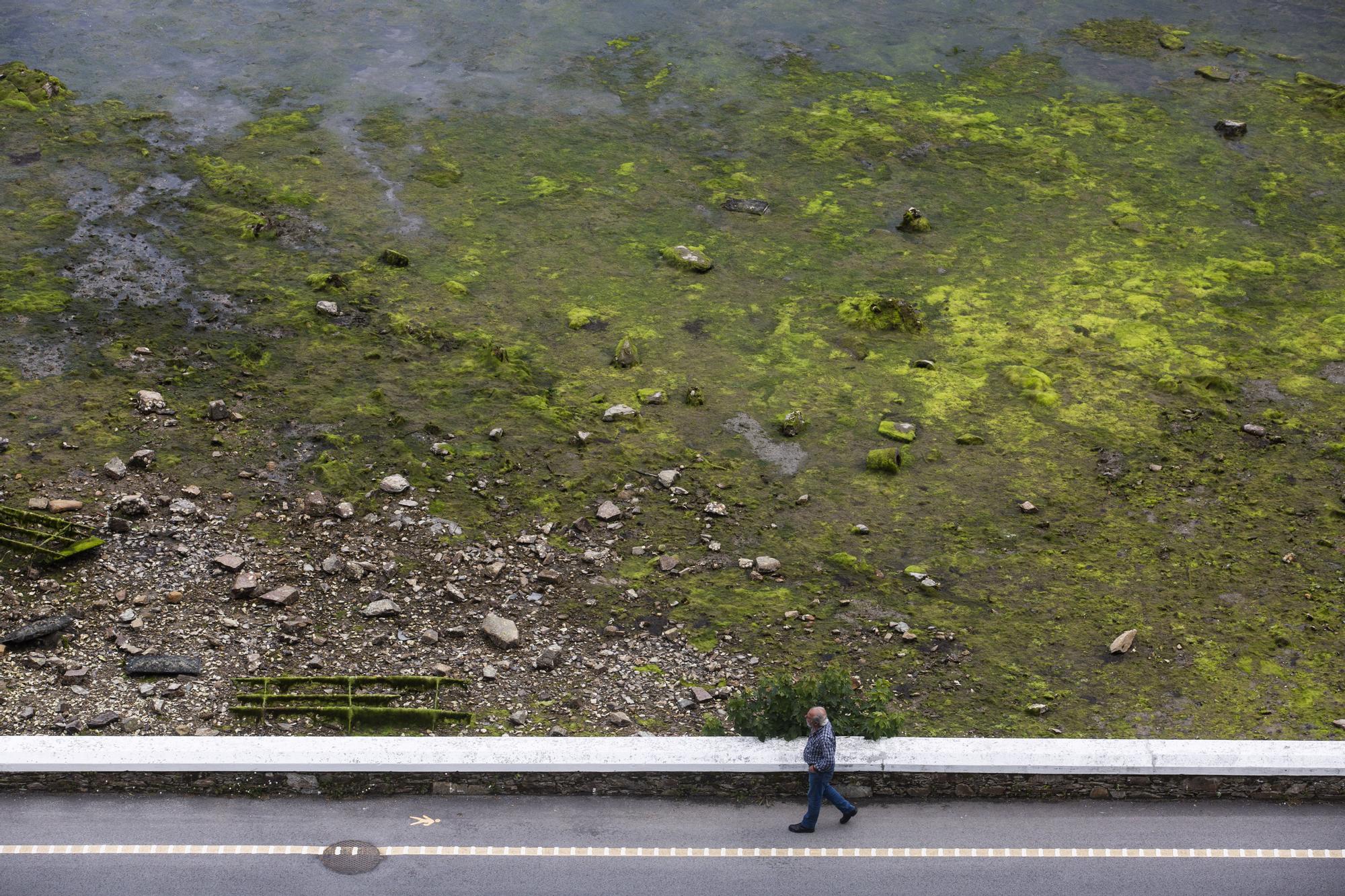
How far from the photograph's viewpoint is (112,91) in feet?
63.2

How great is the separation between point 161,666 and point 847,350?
8514mm

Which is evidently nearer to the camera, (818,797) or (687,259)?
(818,797)

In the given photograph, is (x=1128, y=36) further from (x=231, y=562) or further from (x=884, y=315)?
(x=231, y=562)

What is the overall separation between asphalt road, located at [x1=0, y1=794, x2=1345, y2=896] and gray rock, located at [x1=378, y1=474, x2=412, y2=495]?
392 centimetres

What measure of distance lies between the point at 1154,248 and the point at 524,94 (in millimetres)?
10075

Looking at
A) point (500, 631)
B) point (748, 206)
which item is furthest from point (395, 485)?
point (748, 206)

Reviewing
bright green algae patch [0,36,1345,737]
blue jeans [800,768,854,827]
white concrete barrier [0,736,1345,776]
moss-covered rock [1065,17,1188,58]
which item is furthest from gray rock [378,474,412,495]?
moss-covered rock [1065,17,1188,58]

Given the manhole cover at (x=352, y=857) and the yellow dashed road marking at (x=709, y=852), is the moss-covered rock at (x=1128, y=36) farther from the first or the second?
the manhole cover at (x=352, y=857)

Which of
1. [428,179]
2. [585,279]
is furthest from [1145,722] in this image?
[428,179]

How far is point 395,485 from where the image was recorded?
1244 centimetres

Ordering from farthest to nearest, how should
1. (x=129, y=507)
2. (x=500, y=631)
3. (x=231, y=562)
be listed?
1. (x=129, y=507)
2. (x=231, y=562)
3. (x=500, y=631)

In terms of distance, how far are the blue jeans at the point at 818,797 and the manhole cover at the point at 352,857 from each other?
308 cm

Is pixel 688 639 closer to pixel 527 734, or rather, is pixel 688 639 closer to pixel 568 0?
pixel 527 734

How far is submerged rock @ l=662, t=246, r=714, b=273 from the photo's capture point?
53.3 ft
